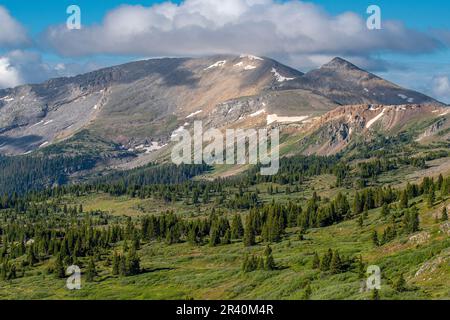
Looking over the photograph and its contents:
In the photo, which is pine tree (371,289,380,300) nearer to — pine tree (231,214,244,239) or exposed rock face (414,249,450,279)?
exposed rock face (414,249,450,279)

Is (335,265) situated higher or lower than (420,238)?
lower

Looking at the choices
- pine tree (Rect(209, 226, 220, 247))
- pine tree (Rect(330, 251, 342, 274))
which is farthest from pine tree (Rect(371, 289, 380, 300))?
pine tree (Rect(209, 226, 220, 247))

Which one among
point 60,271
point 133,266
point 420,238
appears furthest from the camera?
point 60,271

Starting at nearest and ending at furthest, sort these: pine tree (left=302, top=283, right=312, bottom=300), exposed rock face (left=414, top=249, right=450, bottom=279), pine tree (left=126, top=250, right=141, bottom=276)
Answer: exposed rock face (left=414, top=249, right=450, bottom=279)
pine tree (left=302, top=283, right=312, bottom=300)
pine tree (left=126, top=250, right=141, bottom=276)

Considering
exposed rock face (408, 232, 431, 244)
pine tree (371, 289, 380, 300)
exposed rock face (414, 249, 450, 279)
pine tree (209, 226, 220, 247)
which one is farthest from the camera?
pine tree (209, 226, 220, 247)

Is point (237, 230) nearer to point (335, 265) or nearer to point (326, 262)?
point (326, 262)

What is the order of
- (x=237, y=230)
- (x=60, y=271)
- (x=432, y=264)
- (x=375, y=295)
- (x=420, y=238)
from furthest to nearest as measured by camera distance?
(x=237, y=230) < (x=60, y=271) < (x=420, y=238) < (x=432, y=264) < (x=375, y=295)

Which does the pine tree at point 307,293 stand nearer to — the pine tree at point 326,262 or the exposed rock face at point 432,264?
the pine tree at point 326,262

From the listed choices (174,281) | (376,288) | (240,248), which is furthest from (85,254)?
(376,288)

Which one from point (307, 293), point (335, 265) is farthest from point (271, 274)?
point (307, 293)

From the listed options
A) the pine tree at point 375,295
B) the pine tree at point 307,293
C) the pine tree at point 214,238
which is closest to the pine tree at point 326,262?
the pine tree at point 307,293

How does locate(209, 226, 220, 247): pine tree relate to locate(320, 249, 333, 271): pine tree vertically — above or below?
below
